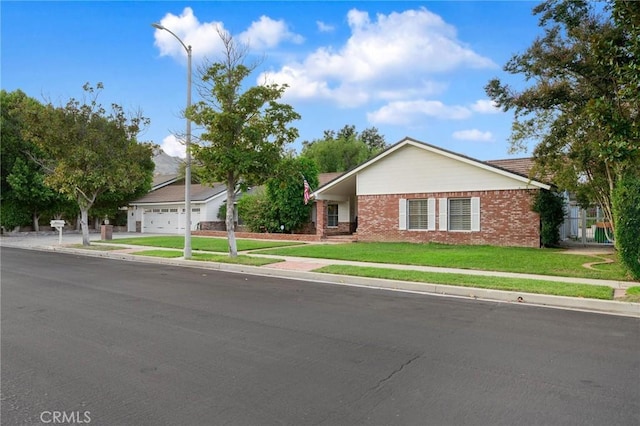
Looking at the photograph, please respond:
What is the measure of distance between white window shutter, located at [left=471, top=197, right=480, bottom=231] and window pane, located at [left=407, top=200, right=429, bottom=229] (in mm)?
2293

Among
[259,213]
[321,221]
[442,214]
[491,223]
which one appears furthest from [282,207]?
[491,223]

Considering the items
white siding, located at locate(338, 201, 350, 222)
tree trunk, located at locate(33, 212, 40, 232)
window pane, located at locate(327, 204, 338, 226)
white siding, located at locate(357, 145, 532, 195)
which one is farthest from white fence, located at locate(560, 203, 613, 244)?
tree trunk, located at locate(33, 212, 40, 232)

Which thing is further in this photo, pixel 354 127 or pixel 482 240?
pixel 354 127

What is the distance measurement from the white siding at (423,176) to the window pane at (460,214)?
625 mm

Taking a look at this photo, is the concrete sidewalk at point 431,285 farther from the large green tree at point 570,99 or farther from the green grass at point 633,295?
the large green tree at point 570,99

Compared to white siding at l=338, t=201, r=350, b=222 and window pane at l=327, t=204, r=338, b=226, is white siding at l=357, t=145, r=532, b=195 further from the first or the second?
window pane at l=327, t=204, r=338, b=226

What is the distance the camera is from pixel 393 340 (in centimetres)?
619

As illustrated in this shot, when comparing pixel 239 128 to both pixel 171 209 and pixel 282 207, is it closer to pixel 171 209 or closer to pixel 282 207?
pixel 282 207

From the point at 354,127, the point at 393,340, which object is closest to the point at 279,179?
the point at 393,340

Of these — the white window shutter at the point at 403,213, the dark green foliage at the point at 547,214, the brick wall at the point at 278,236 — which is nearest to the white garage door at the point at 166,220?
the brick wall at the point at 278,236

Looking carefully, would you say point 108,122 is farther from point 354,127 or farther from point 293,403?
point 354,127

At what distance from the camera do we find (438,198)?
21359mm

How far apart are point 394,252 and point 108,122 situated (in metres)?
16.9

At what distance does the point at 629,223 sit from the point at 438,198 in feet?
35.7
